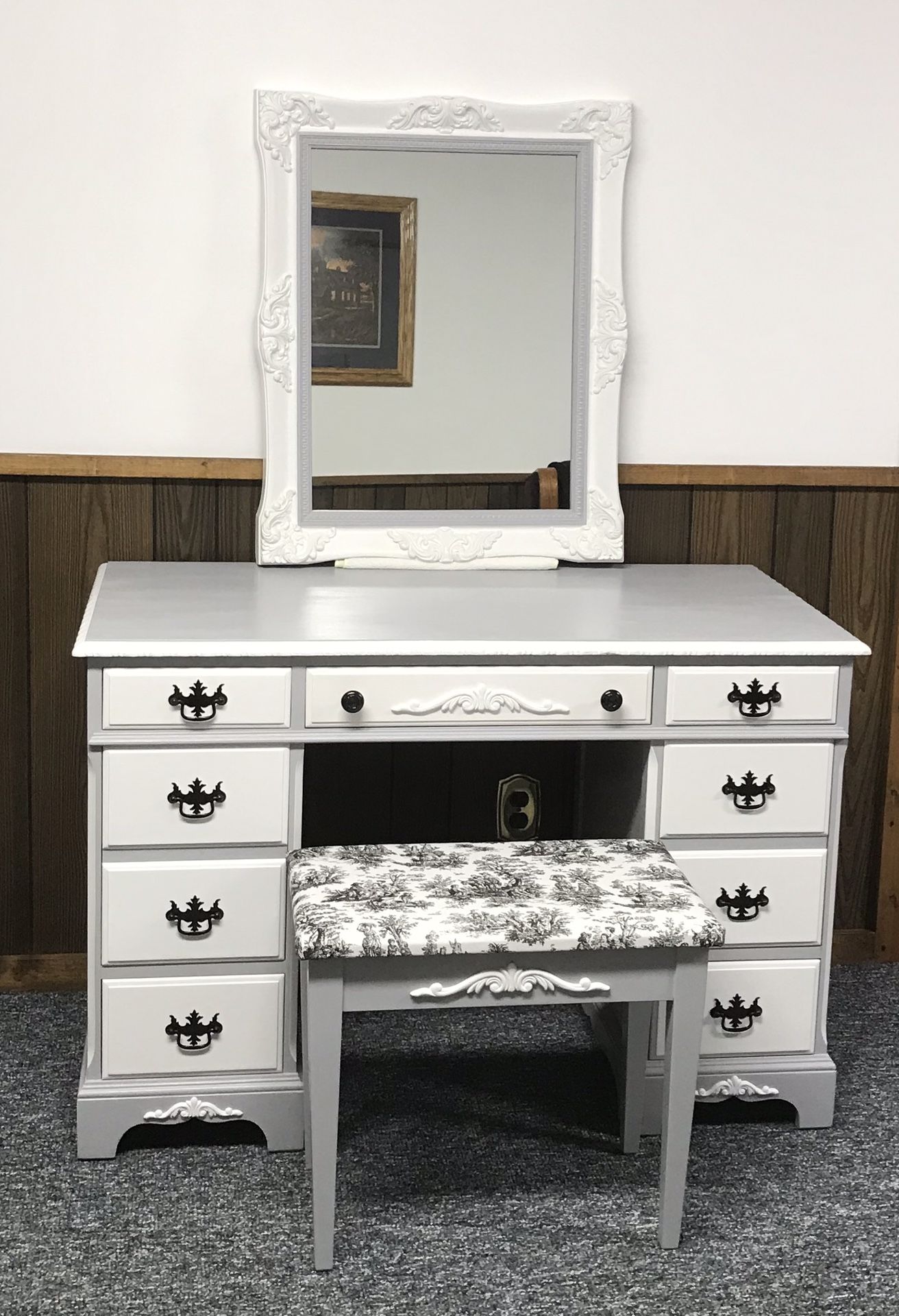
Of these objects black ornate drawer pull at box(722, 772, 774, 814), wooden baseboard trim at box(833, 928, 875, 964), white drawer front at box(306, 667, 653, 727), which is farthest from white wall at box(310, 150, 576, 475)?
wooden baseboard trim at box(833, 928, 875, 964)

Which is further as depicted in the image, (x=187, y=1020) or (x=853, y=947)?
(x=853, y=947)

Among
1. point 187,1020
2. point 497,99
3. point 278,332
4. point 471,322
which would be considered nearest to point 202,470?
point 278,332

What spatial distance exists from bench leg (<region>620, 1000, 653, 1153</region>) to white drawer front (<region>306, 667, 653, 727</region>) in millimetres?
455

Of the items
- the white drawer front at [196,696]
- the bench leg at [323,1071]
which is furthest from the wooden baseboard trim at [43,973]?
the bench leg at [323,1071]

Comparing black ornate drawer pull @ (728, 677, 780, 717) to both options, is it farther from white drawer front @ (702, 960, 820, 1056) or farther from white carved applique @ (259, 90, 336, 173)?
white carved applique @ (259, 90, 336, 173)

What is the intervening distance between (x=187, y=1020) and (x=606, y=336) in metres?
1.27

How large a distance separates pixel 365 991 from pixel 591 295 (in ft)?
4.05

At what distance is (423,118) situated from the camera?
244 centimetres

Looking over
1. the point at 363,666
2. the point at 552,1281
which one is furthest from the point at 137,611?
the point at 552,1281

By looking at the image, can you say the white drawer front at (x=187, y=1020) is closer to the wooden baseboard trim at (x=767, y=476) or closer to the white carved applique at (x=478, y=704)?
the white carved applique at (x=478, y=704)

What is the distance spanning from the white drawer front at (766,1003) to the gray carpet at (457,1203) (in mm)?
133

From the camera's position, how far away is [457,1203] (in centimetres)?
210

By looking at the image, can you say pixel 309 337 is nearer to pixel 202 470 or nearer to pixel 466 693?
pixel 202 470

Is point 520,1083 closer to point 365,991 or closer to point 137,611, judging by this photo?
point 365,991
